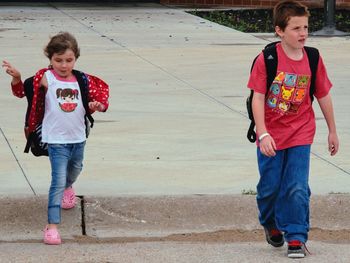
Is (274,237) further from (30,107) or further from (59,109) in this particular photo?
(30,107)

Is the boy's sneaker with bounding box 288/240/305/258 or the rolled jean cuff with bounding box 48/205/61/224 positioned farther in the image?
the rolled jean cuff with bounding box 48/205/61/224

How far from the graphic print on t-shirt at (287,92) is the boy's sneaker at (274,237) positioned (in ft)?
2.47

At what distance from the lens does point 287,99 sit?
234 inches

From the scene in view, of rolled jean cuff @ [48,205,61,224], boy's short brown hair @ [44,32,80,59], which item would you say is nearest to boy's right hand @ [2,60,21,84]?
boy's short brown hair @ [44,32,80,59]

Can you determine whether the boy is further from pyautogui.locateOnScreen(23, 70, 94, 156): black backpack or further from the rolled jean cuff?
the rolled jean cuff

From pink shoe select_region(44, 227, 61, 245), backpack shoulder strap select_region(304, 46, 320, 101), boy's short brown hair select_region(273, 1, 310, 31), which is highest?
boy's short brown hair select_region(273, 1, 310, 31)

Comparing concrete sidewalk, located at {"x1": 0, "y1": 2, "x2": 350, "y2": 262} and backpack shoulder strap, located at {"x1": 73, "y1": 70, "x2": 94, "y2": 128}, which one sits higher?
backpack shoulder strap, located at {"x1": 73, "y1": 70, "x2": 94, "y2": 128}

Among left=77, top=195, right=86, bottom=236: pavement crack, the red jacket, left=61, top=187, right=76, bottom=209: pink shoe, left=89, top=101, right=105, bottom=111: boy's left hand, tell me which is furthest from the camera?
left=61, top=187, right=76, bottom=209: pink shoe

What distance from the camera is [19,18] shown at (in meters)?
20.4

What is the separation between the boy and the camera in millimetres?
5922

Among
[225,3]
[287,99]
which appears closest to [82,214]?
[287,99]

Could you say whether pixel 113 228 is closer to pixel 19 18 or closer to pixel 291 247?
pixel 291 247

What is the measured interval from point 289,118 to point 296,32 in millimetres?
495

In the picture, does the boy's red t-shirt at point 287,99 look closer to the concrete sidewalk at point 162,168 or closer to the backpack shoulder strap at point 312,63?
the backpack shoulder strap at point 312,63
